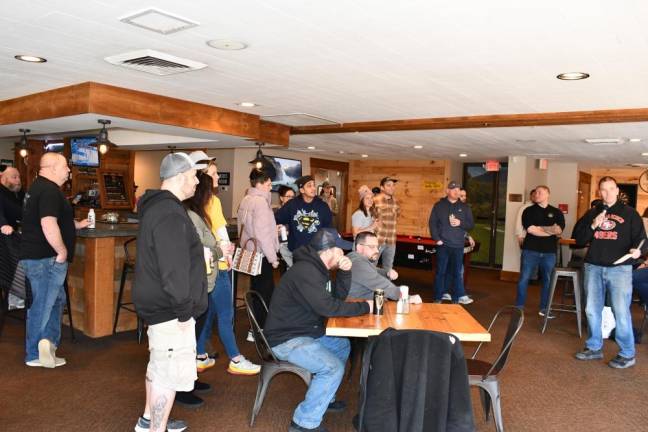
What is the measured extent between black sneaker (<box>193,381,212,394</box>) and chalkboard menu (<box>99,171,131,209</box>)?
693 cm

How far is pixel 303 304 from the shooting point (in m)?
3.18

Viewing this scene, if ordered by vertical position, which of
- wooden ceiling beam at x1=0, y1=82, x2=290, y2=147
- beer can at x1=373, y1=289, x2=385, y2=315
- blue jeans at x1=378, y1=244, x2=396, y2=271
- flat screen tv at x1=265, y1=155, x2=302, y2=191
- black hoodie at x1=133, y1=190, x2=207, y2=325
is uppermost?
wooden ceiling beam at x1=0, y1=82, x2=290, y2=147

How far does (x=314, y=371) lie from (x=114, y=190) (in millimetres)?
8122

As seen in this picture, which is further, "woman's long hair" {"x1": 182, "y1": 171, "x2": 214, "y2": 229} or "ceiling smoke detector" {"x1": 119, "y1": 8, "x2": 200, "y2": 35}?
"woman's long hair" {"x1": 182, "y1": 171, "x2": 214, "y2": 229}

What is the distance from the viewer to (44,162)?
4.20m

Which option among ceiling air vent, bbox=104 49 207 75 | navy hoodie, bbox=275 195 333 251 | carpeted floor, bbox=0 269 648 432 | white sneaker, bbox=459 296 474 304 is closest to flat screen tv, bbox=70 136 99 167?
carpeted floor, bbox=0 269 648 432

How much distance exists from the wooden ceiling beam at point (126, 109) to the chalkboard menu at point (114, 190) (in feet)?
14.1

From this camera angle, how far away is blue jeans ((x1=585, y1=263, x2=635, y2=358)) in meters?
4.77

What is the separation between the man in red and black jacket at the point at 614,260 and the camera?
4746 mm

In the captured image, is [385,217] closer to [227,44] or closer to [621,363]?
[621,363]

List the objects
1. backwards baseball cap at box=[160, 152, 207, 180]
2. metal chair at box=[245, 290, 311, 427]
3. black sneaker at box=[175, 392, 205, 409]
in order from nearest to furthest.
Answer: backwards baseball cap at box=[160, 152, 207, 180], metal chair at box=[245, 290, 311, 427], black sneaker at box=[175, 392, 205, 409]

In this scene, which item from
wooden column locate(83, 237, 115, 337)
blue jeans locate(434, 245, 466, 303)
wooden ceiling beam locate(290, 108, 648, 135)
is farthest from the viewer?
blue jeans locate(434, 245, 466, 303)

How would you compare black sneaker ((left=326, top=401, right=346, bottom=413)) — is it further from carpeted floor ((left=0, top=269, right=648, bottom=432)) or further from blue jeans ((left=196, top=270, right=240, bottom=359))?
blue jeans ((left=196, top=270, right=240, bottom=359))

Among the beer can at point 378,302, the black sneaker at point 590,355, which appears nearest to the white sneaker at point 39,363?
the beer can at point 378,302
